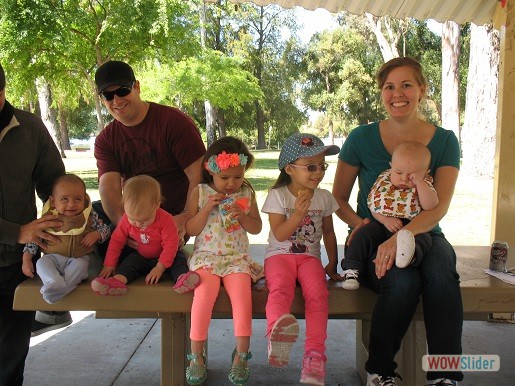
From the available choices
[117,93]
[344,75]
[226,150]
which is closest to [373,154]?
[226,150]

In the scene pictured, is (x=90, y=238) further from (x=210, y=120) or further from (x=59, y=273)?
(x=210, y=120)

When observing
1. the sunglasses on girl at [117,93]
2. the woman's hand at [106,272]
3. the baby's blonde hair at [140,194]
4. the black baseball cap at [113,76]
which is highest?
the black baseball cap at [113,76]

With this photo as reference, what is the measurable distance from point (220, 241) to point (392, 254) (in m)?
0.90

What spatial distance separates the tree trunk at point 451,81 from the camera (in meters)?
17.4

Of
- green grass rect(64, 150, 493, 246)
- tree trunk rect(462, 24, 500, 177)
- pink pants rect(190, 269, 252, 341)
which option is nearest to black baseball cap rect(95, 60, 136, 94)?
pink pants rect(190, 269, 252, 341)

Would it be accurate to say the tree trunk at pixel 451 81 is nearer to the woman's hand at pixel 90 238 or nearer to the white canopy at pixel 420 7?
the white canopy at pixel 420 7

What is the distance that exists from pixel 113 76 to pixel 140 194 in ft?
2.96

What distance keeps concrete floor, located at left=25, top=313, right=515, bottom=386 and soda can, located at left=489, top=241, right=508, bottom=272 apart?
0.91m

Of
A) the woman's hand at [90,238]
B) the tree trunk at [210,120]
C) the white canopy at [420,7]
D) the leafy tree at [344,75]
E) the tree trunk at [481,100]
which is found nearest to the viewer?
the woman's hand at [90,238]

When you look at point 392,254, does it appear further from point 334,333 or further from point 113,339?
point 113,339

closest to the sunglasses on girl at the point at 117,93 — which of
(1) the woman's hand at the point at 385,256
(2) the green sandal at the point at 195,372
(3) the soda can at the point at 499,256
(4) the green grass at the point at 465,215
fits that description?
(2) the green sandal at the point at 195,372

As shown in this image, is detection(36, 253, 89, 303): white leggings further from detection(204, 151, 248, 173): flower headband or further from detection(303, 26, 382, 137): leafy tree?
detection(303, 26, 382, 137): leafy tree

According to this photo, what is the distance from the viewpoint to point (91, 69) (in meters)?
15.9

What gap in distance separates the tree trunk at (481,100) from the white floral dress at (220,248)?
1092cm
